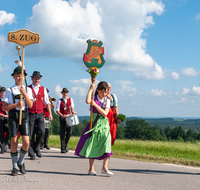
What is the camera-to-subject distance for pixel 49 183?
5.12 m

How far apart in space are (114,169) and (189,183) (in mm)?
1943

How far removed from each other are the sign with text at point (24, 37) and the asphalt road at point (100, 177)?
2.74 metres

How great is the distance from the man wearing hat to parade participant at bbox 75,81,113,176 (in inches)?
171

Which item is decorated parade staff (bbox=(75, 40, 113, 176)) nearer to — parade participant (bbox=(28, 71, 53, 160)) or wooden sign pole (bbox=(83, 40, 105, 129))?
wooden sign pole (bbox=(83, 40, 105, 129))

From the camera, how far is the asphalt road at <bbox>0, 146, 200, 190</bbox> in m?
5.00

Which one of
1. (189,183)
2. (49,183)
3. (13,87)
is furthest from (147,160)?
(13,87)

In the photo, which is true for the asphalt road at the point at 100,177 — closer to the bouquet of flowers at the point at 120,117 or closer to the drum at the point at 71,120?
the bouquet of flowers at the point at 120,117

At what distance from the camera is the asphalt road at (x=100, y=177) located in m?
5.00

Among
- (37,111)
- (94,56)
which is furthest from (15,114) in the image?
(37,111)

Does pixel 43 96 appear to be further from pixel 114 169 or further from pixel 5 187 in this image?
pixel 5 187

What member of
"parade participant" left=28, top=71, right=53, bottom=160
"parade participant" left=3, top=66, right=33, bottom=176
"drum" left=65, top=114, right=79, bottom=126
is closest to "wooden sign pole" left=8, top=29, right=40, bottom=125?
"parade participant" left=3, top=66, right=33, bottom=176

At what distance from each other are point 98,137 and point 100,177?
799 mm

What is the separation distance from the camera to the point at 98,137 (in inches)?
234

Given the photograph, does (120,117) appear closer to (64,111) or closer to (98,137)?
(98,137)
